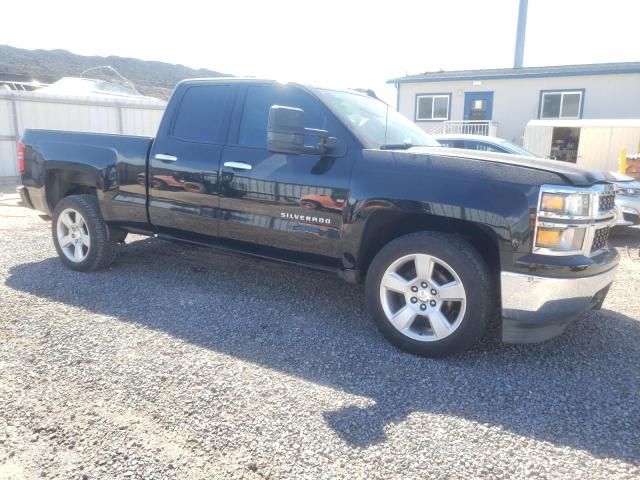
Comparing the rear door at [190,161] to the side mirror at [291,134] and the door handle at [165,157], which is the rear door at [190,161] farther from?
the side mirror at [291,134]

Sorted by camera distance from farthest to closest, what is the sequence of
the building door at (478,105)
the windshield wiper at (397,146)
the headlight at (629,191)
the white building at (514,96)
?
the building door at (478,105)
the white building at (514,96)
the headlight at (629,191)
the windshield wiper at (397,146)

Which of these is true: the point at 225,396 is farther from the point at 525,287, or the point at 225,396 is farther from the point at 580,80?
the point at 580,80

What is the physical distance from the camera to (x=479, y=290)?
3.21 metres

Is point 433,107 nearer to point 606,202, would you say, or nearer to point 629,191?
point 629,191

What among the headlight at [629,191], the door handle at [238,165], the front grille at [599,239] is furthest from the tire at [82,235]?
the headlight at [629,191]

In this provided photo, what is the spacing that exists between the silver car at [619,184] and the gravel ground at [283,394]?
344 centimetres

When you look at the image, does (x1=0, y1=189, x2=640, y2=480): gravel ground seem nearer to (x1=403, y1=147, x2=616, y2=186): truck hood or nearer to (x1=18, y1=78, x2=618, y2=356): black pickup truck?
(x1=18, y1=78, x2=618, y2=356): black pickup truck

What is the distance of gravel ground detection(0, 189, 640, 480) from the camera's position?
2373 mm

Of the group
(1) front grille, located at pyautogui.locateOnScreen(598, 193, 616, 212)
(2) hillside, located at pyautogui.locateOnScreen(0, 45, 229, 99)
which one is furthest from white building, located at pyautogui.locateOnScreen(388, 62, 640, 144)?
(2) hillside, located at pyautogui.locateOnScreen(0, 45, 229, 99)

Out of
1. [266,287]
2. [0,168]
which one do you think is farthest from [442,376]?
[0,168]

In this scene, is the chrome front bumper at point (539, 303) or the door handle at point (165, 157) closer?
the chrome front bumper at point (539, 303)

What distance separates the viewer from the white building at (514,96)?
682 inches

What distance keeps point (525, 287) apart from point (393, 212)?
97 cm

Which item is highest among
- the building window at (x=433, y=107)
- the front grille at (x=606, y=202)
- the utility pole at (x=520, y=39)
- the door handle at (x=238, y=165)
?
the utility pole at (x=520, y=39)
